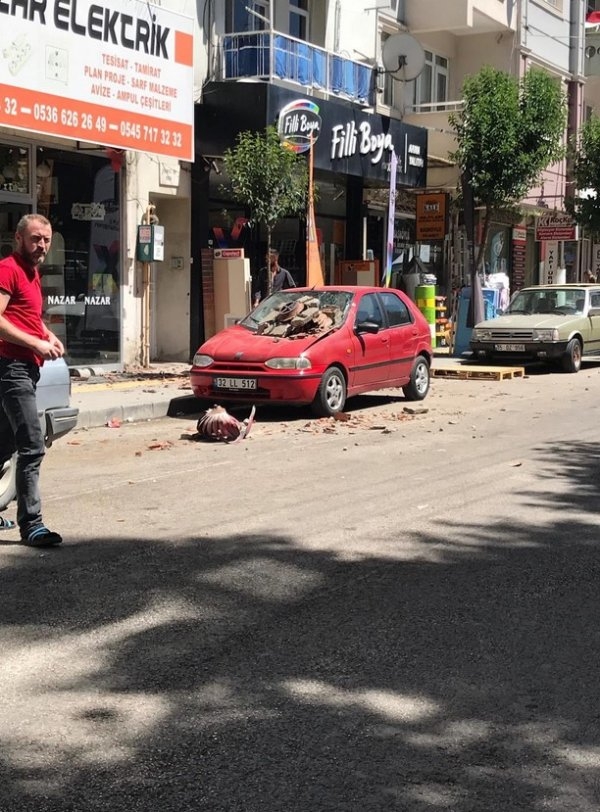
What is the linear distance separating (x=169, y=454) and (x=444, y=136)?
17.5 meters

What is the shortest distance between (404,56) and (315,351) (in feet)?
40.9

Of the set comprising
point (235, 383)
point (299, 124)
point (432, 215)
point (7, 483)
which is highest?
point (299, 124)

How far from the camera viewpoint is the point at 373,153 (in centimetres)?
2116

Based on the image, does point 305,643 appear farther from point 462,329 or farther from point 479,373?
point 462,329

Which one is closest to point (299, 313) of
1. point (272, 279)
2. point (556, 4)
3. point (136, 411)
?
point (136, 411)

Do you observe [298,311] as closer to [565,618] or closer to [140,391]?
[140,391]

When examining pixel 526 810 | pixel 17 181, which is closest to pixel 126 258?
pixel 17 181

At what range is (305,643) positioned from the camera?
15.1 ft

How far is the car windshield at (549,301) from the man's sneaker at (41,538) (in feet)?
50.4

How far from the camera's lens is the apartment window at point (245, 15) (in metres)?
19.0

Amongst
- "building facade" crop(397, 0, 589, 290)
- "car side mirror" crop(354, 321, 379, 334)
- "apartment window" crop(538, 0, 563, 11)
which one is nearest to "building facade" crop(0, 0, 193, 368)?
"car side mirror" crop(354, 321, 379, 334)

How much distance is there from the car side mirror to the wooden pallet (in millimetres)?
5351

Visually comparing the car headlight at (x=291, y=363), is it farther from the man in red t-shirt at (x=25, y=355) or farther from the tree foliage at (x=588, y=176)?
the tree foliage at (x=588, y=176)

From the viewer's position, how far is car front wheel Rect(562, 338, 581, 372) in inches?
751
